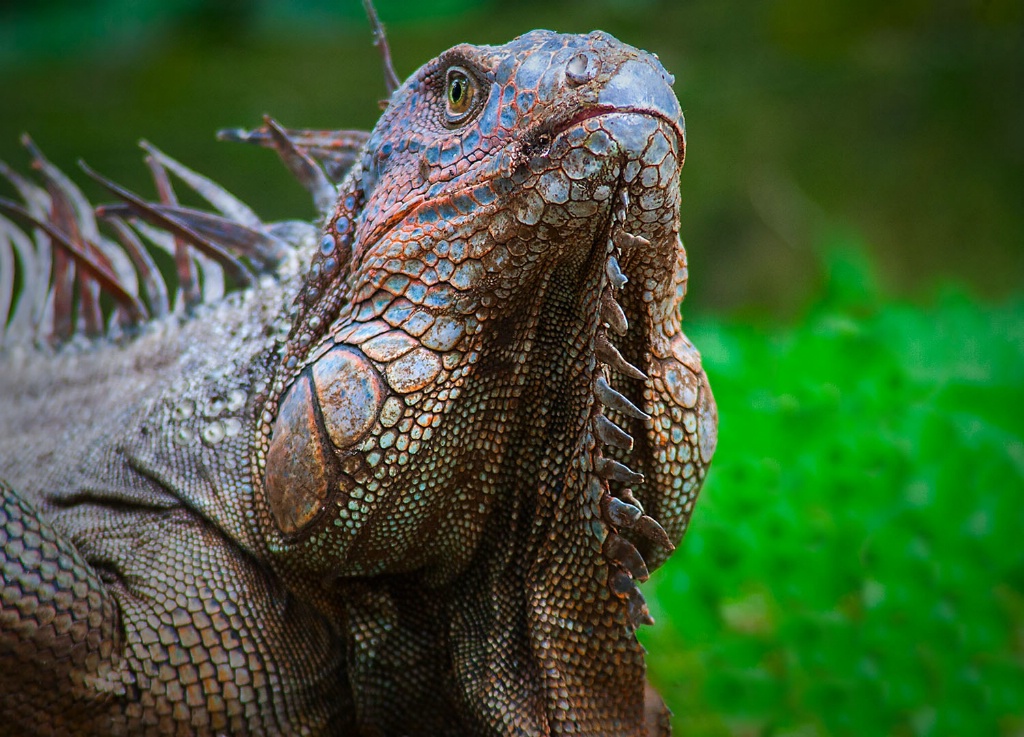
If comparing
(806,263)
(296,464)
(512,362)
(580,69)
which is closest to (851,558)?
(512,362)

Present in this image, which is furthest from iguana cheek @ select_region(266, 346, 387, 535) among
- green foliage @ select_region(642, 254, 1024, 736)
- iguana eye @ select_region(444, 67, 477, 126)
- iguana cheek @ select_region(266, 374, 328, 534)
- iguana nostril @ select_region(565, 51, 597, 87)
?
green foliage @ select_region(642, 254, 1024, 736)

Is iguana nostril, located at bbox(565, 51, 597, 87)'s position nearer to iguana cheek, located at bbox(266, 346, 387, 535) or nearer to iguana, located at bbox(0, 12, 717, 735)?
iguana, located at bbox(0, 12, 717, 735)

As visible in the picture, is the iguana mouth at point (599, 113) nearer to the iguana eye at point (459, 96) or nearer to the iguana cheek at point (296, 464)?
the iguana eye at point (459, 96)

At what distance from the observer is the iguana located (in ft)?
4.98

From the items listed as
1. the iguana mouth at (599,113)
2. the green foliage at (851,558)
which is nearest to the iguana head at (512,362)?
the iguana mouth at (599,113)

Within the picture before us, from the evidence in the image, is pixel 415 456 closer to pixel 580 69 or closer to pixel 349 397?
pixel 349 397

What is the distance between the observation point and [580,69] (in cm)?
144

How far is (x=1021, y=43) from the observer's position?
751 centimetres

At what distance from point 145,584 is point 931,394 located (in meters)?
3.98

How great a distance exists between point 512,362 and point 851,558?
249cm

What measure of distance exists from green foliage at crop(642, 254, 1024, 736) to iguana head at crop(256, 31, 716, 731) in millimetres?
1505

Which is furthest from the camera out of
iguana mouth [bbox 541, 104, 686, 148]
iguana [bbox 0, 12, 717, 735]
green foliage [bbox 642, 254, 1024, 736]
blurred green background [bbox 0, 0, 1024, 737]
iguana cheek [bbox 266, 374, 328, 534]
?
blurred green background [bbox 0, 0, 1024, 737]

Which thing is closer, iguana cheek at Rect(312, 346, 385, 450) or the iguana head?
the iguana head

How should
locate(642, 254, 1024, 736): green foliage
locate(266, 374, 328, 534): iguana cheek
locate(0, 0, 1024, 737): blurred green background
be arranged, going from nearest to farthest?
locate(266, 374, 328, 534): iguana cheek < locate(642, 254, 1024, 736): green foliage < locate(0, 0, 1024, 737): blurred green background
